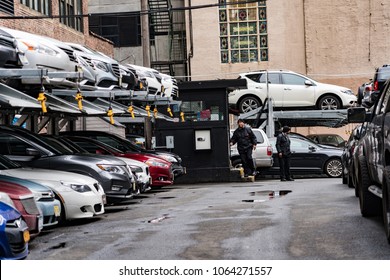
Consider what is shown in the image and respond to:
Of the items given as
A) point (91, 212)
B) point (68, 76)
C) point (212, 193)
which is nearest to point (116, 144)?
point (212, 193)

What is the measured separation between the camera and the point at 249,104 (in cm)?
2916

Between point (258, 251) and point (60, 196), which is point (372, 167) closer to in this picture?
point (258, 251)

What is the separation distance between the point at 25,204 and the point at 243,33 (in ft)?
111

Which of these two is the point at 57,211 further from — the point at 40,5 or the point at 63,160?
the point at 40,5

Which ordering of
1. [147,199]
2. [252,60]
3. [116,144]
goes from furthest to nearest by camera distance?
[252,60], [116,144], [147,199]

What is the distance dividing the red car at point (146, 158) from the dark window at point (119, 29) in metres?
27.5

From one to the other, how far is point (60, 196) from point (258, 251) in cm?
467

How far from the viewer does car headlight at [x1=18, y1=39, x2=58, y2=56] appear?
15084 millimetres

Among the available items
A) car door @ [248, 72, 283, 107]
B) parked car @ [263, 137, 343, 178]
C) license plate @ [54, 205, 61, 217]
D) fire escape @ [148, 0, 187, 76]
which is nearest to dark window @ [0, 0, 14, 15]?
car door @ [248, 72, 283, 107]

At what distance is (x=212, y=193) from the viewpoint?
1934 centimetres

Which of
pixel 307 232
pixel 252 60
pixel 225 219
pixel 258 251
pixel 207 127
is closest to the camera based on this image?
pixel 258 251

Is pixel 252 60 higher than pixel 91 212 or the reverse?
higher

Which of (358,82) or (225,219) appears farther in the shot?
(358,82)

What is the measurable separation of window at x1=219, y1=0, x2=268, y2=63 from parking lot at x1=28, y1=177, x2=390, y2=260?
88.5ft
